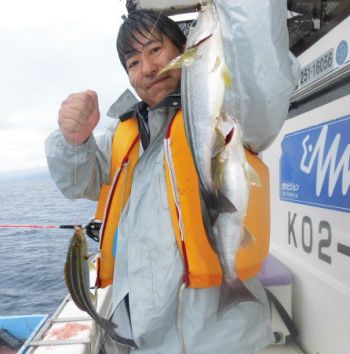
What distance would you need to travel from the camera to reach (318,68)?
9.09 ft

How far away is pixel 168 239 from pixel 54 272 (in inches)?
602

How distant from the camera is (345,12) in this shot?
7.84 ft

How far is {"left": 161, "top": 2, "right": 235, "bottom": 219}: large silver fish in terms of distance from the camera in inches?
54.9

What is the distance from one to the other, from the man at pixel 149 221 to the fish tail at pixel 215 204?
422mm

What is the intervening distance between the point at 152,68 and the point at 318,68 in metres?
1.28

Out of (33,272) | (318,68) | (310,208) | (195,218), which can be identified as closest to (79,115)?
(195,218)

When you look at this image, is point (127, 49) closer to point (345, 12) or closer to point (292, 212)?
point (345, 12)

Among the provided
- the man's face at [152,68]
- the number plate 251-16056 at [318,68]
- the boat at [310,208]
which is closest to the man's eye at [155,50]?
the man's face at [152,68]

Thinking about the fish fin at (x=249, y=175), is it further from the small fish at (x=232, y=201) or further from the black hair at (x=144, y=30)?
the black hair at (x=144, y=30)

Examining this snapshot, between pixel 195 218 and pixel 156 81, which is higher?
pixel 156 81

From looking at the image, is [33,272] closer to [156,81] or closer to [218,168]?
[156,81]

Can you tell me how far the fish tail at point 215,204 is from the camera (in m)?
1.58

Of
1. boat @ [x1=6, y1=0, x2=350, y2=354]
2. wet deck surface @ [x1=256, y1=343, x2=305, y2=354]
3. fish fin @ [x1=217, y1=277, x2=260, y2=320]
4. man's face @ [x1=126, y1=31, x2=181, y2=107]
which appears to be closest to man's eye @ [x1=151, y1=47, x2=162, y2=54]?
man's face @ [x1=126, y1=31, x2=181, y2=107]

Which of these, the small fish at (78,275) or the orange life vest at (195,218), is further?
the small fish at (78,275)
